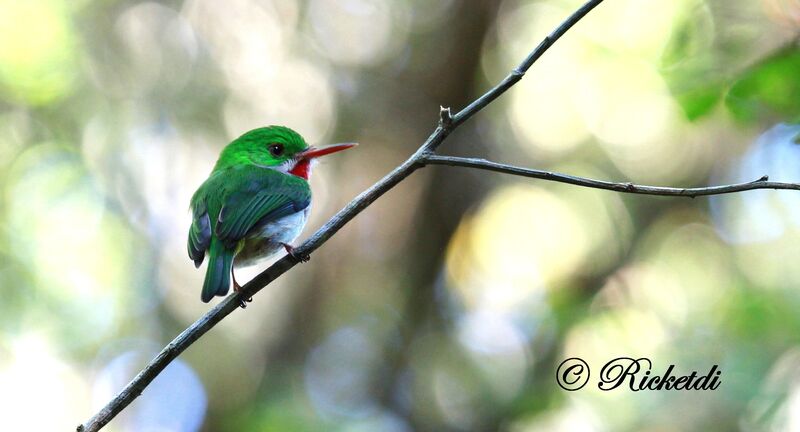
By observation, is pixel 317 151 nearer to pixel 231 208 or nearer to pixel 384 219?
pixel 231 208

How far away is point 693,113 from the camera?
3021mm

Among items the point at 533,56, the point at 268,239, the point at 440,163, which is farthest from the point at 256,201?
the point at 533,56

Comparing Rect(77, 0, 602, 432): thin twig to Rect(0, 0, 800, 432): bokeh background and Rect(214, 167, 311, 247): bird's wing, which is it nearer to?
Rect(214, 167, 311, 247): bird's wing

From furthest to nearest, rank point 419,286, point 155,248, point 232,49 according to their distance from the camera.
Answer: point 232,49
point 155,248
point 419,286

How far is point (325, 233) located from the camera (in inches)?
94.7

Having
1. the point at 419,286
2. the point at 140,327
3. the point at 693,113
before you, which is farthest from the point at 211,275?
the point at 140,327

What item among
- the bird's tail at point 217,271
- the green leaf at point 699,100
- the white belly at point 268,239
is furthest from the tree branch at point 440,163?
the white belly at point 268,239

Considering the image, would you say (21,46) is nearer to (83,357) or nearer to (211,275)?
(83,357)

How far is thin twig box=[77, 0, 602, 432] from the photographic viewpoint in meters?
2.18

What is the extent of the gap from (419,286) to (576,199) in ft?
5.20

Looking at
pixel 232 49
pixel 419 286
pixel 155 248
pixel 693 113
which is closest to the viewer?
pixel 693 113

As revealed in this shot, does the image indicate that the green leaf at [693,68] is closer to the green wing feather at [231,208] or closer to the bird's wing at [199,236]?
the green wing feather at [231,208]

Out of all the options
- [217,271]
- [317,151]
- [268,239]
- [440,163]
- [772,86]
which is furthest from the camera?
[317,151]

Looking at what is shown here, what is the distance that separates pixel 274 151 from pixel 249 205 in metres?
0.77
